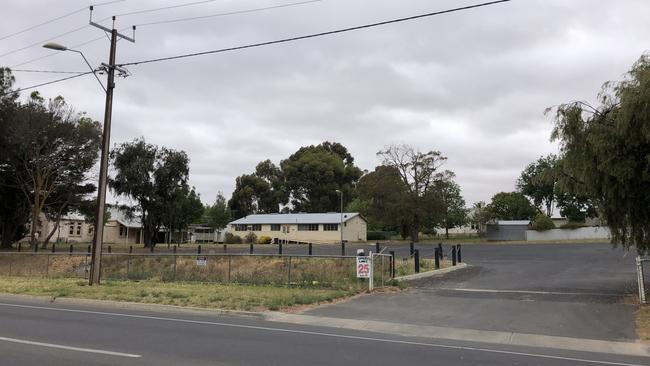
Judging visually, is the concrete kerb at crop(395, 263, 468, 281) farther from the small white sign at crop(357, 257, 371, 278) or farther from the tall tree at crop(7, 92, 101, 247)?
the tall tree at crop(7, 92, 101, 247)

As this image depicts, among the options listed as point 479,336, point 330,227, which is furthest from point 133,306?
point 330,227

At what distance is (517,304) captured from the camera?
1550 centimetres

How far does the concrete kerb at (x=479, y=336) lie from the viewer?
33.8 feet

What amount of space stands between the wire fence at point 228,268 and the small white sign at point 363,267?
49 centimetres

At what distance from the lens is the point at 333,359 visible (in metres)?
8.52

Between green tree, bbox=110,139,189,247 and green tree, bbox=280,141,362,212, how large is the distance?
1920 inches

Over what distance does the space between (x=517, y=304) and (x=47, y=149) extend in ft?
145

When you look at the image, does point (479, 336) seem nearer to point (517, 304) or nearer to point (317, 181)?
point (517, 304)

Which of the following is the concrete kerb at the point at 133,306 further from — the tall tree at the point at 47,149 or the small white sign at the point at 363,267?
the tall tree at the point at 47,149

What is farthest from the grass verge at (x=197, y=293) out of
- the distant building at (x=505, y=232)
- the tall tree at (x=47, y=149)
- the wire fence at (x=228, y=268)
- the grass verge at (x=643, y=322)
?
the distant building at (x=505, y=232)

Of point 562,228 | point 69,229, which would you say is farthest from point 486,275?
point 69,229

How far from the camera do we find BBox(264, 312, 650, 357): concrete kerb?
1031 cm

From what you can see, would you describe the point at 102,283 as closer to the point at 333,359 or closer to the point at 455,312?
the point at 455,312

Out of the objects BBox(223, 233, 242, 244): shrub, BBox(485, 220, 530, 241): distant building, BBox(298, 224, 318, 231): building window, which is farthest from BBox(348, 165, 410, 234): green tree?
BBox(223, 233, 242, 244): shrub
